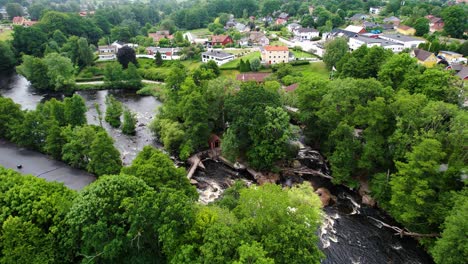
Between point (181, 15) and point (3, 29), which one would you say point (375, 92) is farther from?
point (3, 29)

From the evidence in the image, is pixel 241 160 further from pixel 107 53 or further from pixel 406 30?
pixel 406 30

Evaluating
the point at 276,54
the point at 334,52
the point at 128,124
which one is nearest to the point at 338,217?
the point at 128,124

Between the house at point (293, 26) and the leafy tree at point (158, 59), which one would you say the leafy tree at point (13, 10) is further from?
the house at point (293, 26)

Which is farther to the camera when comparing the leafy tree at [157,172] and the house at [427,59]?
the house at [427,59]

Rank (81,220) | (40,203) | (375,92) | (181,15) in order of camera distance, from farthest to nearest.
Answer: (181,15), (375,92), (40,203), (81,220)

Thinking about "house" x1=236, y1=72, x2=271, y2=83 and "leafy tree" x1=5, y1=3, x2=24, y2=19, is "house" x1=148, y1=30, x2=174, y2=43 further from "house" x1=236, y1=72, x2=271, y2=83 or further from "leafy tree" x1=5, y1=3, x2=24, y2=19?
Answer: "leafy tree" x1=5, y1=3, x2=24, y2=19

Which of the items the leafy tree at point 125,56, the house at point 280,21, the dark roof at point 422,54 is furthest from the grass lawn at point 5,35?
the dark roof at point 422,54

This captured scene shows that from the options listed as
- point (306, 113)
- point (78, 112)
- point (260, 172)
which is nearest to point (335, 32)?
point (306, 113)
